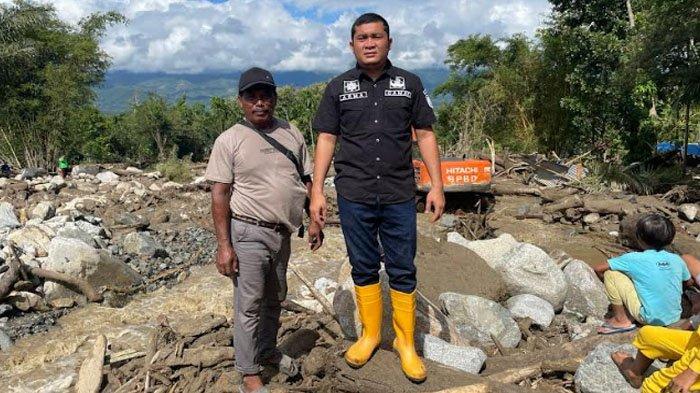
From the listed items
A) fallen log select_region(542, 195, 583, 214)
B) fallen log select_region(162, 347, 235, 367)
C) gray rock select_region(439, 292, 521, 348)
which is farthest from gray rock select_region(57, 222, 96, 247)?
fallen log select_region(542, 195, 583, 214)

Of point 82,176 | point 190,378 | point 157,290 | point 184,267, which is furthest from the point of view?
point 82,176

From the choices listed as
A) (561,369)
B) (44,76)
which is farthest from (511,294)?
(44,76)

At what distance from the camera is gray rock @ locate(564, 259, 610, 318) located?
5203 mm

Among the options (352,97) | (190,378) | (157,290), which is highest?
(352,97)

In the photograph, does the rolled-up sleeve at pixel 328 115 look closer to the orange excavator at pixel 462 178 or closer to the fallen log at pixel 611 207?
the orange excavator at pixel 462 178

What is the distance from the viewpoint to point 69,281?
6406 millimetres

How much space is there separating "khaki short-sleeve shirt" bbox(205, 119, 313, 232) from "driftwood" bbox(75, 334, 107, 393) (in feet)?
5.89

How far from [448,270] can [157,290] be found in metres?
3.89

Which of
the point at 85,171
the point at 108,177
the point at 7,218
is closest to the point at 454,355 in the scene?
the point at 7,218

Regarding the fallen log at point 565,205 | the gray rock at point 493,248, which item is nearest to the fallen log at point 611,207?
the fallen log at point 565,205

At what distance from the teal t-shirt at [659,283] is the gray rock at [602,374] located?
20.2 inches

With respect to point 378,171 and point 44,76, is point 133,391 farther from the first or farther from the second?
point 44,76

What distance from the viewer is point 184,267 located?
7.83m

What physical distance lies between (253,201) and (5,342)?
4060mm
